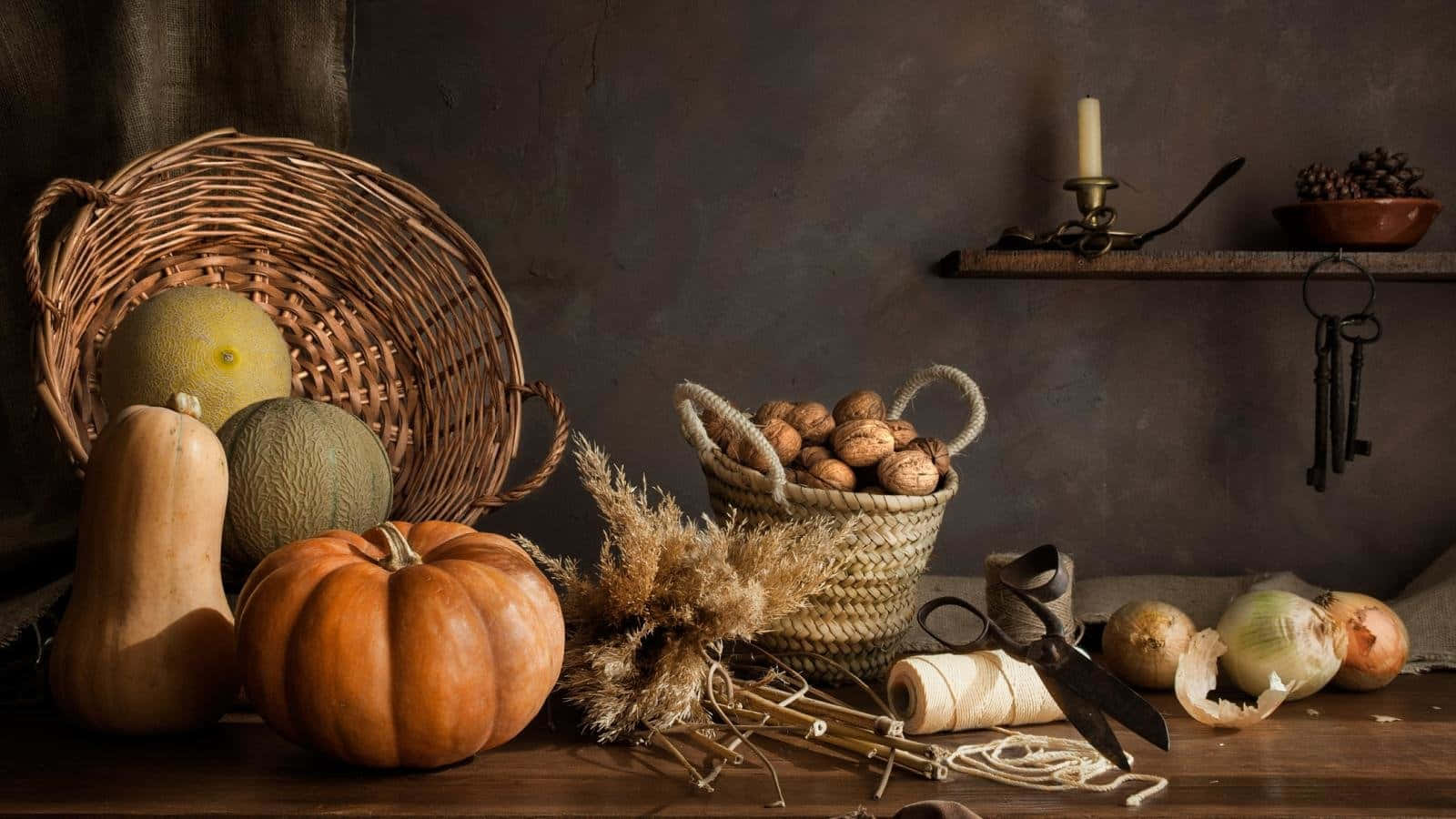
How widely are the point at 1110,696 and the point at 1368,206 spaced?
1074 mm

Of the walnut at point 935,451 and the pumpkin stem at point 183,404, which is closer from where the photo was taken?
the pumpkin stem at point 183,404

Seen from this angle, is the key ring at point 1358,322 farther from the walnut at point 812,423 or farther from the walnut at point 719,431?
the walnut at point 719,431

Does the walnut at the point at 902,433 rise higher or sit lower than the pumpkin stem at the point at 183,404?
lower

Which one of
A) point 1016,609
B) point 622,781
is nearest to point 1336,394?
point 1016,609

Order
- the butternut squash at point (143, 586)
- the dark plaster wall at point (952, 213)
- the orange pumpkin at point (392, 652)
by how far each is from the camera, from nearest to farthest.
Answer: the orange pumpkin at point (392, 652) < the butternut squash at point (143, 586) < the dark plaster wall at point (952, 213)

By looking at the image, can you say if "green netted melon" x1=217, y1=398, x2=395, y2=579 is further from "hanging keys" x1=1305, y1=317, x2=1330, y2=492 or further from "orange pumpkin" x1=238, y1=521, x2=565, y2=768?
"hanging keys" x1=1305, y1=317, x2=1330, y2=492

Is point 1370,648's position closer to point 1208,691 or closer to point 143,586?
point 1208,691

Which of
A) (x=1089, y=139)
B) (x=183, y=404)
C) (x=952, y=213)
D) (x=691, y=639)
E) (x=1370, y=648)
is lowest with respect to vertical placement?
(x=1370, y=648)

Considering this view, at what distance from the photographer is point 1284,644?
135 cm

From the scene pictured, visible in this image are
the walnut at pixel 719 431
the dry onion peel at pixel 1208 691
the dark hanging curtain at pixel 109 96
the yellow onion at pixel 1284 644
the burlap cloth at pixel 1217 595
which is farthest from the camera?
the dark hanging curtain at pixel 109 96

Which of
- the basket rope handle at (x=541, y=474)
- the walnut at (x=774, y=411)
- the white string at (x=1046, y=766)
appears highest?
the walnut at (x=774, y=411)

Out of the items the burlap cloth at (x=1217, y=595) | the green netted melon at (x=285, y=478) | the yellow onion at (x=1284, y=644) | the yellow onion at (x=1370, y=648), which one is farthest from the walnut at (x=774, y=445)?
the yellow onion at (x=1370, y=648)

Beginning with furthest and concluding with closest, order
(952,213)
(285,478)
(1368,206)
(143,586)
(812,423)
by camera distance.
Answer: (952,213)
(1368,206)
(812,423)
(285,478)
(143,586)

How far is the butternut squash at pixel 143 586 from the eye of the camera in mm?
1110
